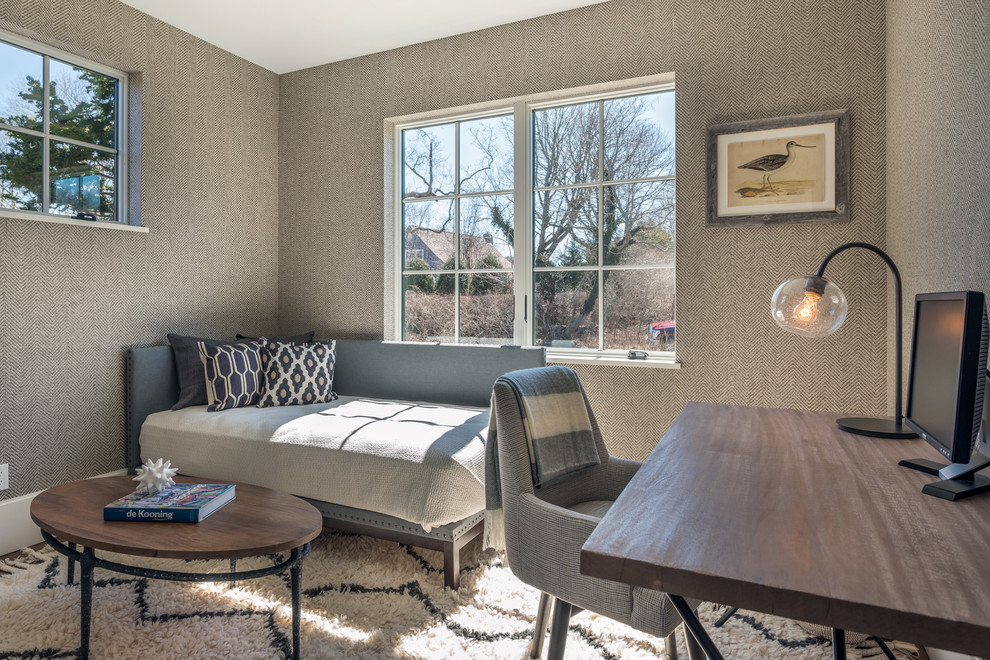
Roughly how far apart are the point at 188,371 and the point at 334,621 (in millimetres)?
1820

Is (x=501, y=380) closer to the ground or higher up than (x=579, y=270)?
closer to the ground

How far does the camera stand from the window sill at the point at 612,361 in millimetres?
2930

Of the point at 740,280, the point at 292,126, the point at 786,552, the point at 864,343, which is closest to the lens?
the point at 786,552

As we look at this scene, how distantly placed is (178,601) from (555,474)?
1474 millimetres

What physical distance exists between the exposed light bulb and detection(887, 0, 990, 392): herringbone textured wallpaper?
35 centimetres

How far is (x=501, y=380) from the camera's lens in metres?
1.66

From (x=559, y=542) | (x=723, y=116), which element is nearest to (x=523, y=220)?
(x=723, y=116)

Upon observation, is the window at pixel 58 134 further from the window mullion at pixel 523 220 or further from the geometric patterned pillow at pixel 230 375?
the window mullion at pixel 523 220

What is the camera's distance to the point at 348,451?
2389 millimetres

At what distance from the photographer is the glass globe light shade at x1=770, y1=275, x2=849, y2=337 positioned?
5.16 feet

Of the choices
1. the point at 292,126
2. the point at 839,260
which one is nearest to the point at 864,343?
the point at 839,260

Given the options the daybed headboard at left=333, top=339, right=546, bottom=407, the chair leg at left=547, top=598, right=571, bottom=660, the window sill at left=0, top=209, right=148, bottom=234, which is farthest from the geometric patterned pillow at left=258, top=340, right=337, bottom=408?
the chair leg at left=547, top=598, right=571, bottom=660

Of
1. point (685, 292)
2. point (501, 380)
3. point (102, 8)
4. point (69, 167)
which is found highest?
point (102, 8)

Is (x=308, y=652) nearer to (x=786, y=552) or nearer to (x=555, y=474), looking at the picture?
(x=555, y=474)
